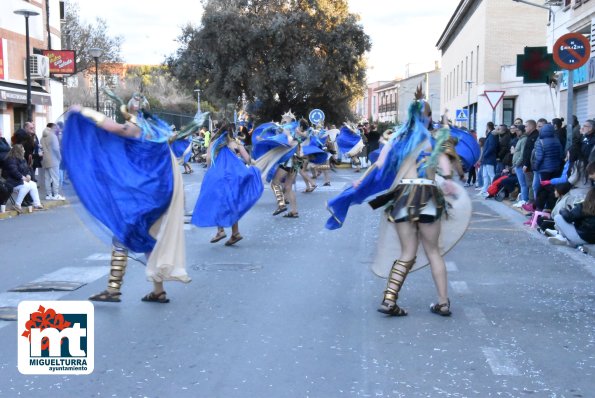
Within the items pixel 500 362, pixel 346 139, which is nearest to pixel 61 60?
pixel 346 139

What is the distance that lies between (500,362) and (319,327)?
150 centimetres

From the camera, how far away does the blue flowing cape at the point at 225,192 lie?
995 centimetres

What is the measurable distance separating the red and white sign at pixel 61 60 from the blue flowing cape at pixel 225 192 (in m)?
23.7

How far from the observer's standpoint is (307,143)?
18.6 m

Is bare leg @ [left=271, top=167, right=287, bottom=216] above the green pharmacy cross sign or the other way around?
the other way around

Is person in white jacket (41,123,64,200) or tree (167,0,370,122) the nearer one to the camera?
person in white jacket (41,123,64,200)

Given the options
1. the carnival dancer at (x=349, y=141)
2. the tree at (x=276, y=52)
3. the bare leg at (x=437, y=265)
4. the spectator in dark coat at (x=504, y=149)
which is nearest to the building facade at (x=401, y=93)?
the tree at (x=276, y=52)

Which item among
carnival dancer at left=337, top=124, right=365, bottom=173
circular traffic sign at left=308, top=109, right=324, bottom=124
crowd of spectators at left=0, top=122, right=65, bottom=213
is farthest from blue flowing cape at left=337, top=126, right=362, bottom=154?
crowd of spectators at left=0, top=122, right=65, bottom=213

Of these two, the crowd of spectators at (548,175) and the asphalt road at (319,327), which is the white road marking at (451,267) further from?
the crowd of spectators at (548,175)

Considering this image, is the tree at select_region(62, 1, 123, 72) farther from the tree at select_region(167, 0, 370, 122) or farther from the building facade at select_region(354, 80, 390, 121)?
the building facade at select_region(354, 80, 390, 121)

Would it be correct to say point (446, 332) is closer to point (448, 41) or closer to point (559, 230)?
point (559, 230)

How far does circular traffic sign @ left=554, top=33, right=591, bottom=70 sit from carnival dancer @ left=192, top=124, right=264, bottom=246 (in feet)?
18.8

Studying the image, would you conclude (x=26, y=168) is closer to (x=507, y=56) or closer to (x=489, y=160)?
(x=489, y=160)

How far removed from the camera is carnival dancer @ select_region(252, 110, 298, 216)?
13.9 metres
